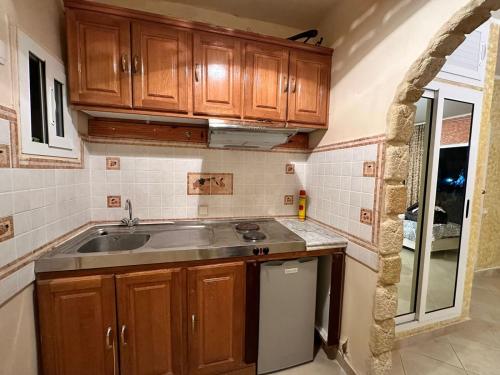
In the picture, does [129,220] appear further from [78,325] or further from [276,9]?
[276,9]

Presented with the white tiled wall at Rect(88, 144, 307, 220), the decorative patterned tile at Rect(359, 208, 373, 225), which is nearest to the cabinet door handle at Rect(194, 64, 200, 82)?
the white tiled wall at Rect(88, 144, 307, 220)

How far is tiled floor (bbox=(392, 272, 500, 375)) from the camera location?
→ 1.52m

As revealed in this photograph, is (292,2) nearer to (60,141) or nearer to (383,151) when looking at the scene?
(383,151)

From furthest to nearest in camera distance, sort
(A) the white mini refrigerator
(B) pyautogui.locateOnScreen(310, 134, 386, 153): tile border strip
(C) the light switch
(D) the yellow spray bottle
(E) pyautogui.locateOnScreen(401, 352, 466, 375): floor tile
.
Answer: (D) the yellow spray bottle
(E) pyautogui.locateOnScreen(401, 352, 466, 375): floor tile
(A) the white mini refrigerator
(B) pyautogui.locateOnScreen(310, 134, 386, 153): tile border strip
(C) the light switch

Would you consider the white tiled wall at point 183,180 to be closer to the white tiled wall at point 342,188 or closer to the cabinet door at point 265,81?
the white tiled wall at point 342,188

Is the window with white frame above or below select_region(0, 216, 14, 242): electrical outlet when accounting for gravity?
above

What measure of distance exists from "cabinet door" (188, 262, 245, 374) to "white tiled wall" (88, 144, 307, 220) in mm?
673

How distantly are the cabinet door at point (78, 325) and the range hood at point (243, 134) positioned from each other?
3.44 feet

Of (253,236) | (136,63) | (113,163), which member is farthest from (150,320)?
(136,63)

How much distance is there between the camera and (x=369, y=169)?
1.32 metres

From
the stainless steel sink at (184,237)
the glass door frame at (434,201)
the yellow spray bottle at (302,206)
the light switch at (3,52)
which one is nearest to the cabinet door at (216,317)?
the stainless steel sink at (184,237)

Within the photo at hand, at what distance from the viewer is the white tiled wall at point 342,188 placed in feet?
4.44

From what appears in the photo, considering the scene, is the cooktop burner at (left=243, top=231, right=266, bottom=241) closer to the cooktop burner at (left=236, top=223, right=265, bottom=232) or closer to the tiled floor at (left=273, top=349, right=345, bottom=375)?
the cooktop burner at (left=236, top=223, right=265, bottom=232)

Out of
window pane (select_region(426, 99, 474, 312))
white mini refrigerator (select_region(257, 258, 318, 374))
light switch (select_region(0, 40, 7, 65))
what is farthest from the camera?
window pane (select_region(426, 99, 474, 312))
